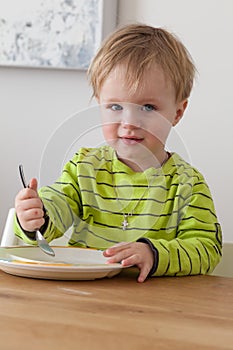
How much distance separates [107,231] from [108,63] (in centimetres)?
28

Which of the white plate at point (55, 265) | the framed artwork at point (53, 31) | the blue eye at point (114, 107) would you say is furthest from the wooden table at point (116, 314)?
the framed artwork at point (53, 31)

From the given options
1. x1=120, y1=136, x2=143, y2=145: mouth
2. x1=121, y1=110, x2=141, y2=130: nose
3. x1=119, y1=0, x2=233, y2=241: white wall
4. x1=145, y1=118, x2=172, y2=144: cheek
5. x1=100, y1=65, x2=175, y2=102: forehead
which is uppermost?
x1=100, y1=65, x2=175, y2=102: forehead

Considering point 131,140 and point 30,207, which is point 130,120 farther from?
point 30,207

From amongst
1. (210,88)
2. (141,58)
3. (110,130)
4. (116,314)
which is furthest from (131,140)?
(210,88)

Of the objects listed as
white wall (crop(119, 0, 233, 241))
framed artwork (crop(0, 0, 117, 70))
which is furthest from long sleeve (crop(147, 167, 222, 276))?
framed artwork (crop(0, 0, 117, 70))

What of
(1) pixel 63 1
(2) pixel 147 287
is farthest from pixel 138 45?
(1) pixel 63 1

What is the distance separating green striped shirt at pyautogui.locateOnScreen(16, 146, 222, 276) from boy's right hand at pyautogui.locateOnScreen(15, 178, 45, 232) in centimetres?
6

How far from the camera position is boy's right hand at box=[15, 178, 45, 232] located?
108cm

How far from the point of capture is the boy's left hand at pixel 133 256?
1.03 metres

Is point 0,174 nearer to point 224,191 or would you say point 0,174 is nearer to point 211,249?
point 224,191

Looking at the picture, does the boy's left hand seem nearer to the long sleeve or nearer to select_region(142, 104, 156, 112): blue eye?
the long sleeve

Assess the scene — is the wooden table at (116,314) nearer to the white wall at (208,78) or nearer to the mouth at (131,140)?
the mouth at (131,140)

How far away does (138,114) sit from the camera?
3.59 ft

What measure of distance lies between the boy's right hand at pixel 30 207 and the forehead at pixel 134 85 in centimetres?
21
